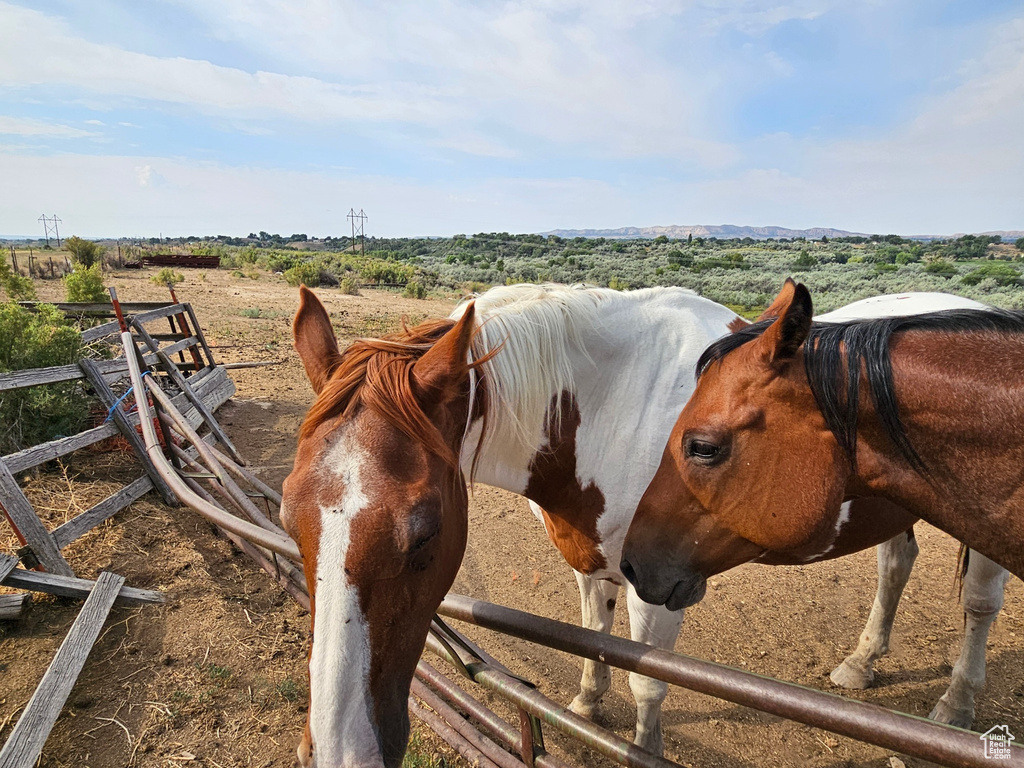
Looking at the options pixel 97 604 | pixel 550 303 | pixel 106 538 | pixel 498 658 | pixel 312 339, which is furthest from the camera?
pixel 106 538

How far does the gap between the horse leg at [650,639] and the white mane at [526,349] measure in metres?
0.86

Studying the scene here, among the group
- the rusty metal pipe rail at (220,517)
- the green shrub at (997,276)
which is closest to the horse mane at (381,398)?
the rusty metal pipe rail at (220,517)

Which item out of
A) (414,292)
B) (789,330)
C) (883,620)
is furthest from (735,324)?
(414,292)

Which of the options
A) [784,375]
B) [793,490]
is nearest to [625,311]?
[784,375]

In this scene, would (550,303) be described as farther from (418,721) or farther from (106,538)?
(106,538)

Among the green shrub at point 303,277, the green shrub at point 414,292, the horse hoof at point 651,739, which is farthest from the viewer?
the green shrub at point 303,277

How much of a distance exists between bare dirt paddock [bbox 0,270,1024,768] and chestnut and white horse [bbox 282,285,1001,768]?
64cm

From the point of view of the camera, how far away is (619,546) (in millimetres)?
2246

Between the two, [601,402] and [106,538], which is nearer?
[601,402]

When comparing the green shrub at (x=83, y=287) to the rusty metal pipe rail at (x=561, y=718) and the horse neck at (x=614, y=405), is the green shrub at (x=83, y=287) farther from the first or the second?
the rusty metal pipe rail at (x=561, y=718)

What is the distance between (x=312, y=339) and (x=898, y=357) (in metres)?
1.79

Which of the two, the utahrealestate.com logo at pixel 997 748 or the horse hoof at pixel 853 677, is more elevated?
the utahrealestate.com logo at pixel 997 748

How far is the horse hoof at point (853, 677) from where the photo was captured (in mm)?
3260

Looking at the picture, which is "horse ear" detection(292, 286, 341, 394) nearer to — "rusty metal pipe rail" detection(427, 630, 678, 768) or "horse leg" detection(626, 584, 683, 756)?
"rusty metal pipe rail" detection(427, 630, 678, 768)
